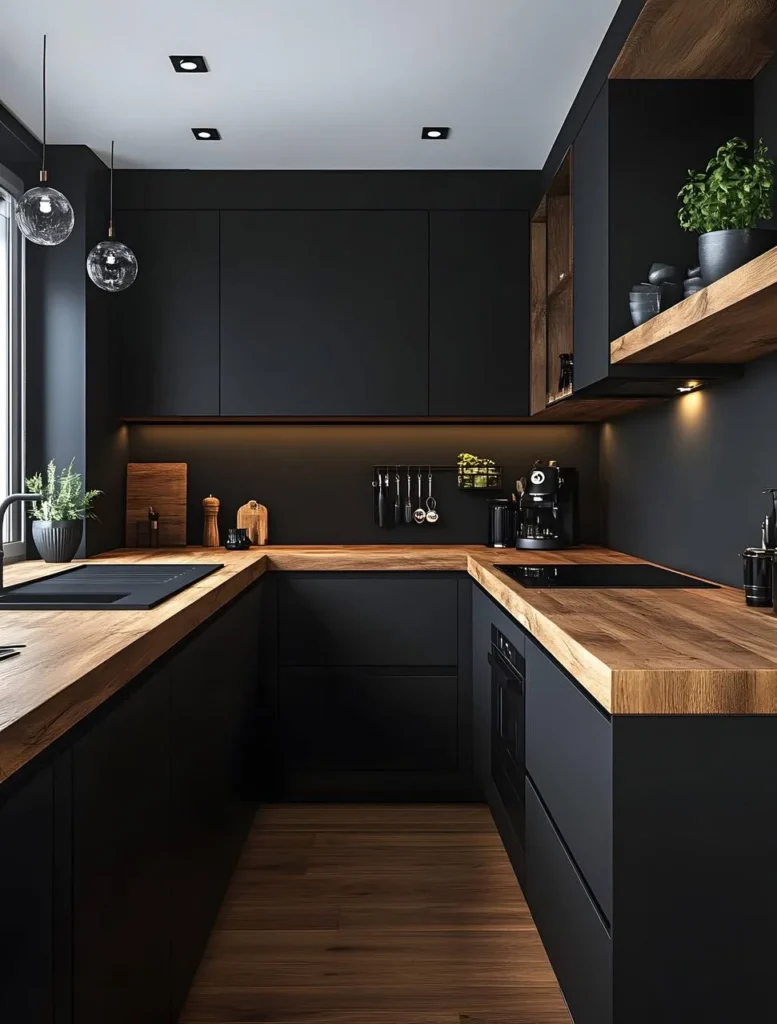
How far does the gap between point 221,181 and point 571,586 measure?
232 centimetres

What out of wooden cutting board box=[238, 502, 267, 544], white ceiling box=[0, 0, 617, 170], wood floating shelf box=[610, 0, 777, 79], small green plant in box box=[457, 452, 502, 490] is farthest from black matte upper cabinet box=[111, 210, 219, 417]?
wood floating shelf box=[610, 0, 777, 79]

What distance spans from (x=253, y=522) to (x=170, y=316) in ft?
3.11

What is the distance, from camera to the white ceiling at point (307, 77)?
246cm

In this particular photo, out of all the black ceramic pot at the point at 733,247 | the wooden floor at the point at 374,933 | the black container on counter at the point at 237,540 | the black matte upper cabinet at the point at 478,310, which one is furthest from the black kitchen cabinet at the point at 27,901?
the black matte upper cabinet at the point at 478,310

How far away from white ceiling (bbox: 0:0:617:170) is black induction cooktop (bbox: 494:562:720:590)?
1564 millimetres

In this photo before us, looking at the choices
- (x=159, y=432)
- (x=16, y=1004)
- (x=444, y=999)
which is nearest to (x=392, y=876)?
(x=444, y=999)

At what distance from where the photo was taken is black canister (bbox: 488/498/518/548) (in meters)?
3.77

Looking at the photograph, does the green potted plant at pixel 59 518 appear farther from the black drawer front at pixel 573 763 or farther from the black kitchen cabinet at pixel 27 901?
the black kitchen cabinet at pixel 27 901

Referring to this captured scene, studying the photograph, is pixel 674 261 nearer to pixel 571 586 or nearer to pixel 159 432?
pixel 571 586

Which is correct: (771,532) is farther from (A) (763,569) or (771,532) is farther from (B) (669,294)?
(B) (669,294)

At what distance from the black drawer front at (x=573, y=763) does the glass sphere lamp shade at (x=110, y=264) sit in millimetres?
1560

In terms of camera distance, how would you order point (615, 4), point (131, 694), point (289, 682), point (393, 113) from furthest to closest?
1. point (289, 682)
2. point (393, 113)
3. point (615, 4)
4. point (131, 694)

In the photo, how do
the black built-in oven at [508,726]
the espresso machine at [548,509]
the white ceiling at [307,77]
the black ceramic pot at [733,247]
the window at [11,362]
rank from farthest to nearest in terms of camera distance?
the espresso machine at [548,509]
the window at [11,362]
the white ceiling at [307,77]
the black built-in oven at [508,726]
the black ceramic pot at [733,247]

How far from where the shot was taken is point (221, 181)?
12.2 ft
